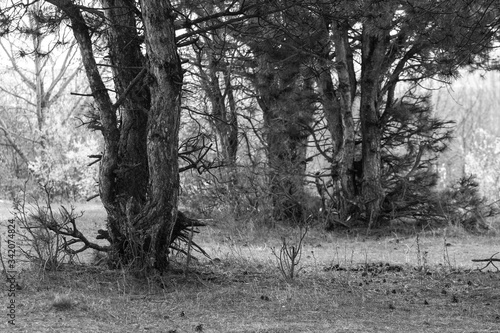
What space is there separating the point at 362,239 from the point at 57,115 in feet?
60.2

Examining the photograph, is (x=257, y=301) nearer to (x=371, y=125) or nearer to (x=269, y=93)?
(x=371, y=125)

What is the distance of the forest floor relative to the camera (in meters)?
5.44

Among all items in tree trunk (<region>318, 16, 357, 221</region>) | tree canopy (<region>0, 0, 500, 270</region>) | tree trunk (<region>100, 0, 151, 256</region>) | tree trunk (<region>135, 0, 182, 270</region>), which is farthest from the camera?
tree trunk (<region>318, 16, 357, 221</region>)

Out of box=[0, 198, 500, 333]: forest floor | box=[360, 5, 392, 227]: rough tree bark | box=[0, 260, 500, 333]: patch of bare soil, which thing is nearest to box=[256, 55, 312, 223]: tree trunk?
box=[360, 5, 392, 227]: rough tree bark

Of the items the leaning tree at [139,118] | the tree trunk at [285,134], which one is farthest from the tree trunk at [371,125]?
the leaning tree at [139,118]

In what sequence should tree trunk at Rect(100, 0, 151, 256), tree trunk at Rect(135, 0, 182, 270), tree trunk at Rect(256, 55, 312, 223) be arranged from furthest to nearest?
tree trunk at Rect(256, 55, 312, 223), tree trunk at Rect(100, 0, 151, 256), tree trunk at Rect(135, 0, 182, 270)

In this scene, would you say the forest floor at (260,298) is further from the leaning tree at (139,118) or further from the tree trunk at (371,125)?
the tree trunk at (371,125)

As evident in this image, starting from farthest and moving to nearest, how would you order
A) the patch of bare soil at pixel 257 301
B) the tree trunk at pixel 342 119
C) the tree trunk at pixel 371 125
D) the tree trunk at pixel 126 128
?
1. the tree trunk at pixel 371 125
2. the tree trunk at pixel 342 119
3. the tree trunk at pixel 126 128
4. the patch of bare soil at pixel 257 301

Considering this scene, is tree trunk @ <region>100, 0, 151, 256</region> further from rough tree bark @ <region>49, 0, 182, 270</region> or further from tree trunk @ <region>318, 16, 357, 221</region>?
tree trunk @ <region>318, 16, 357, 221</region>

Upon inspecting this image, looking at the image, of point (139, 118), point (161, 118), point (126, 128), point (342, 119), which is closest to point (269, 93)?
point (342, 119)

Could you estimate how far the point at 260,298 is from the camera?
6.43m

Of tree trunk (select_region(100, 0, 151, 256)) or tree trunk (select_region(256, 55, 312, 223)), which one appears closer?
tree trunk (select_region(100, 0, 151, 256))

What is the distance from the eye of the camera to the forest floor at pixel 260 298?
544 centimetres

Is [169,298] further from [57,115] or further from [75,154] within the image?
[57,115]
